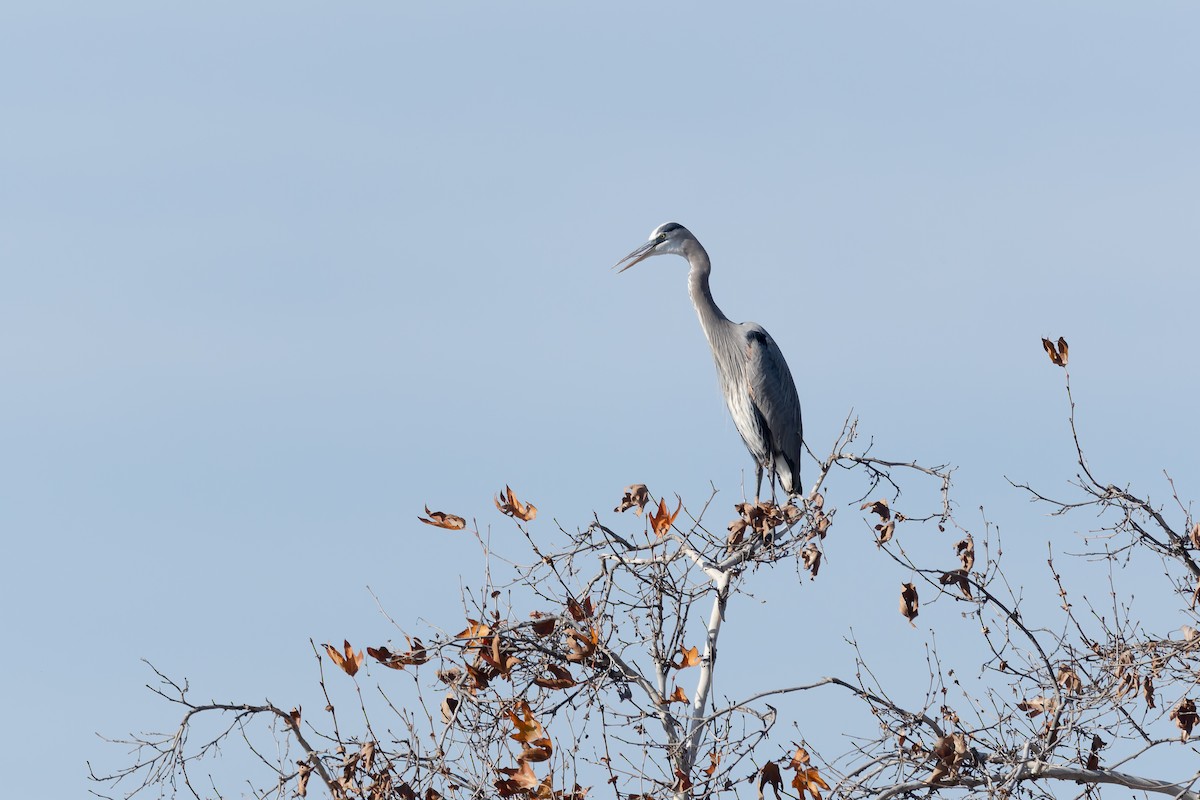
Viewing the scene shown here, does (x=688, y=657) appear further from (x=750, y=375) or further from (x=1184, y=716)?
(x=750, y=375)

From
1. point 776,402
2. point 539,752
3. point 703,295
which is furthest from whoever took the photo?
point 703,295

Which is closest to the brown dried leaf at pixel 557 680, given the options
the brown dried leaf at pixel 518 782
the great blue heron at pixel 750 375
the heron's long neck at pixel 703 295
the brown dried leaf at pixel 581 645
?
the brown dried leaf at pixel 581 645

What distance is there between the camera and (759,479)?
12617 mm

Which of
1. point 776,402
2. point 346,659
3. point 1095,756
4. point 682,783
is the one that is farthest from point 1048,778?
point 776,402

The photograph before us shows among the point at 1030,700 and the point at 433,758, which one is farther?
the point at 1030,700

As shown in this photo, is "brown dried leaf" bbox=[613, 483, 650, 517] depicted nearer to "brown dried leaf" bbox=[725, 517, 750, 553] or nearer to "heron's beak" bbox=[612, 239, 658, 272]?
"brown dried leaf" bbox=[725, 517, 750, 553]

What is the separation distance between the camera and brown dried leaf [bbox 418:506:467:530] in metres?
6.53

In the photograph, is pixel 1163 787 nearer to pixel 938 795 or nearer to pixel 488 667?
pixel 938 795

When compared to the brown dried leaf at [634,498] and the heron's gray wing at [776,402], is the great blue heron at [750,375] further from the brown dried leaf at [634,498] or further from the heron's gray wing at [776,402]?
the brown dried leaf at [634,498]

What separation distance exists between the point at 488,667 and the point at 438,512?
68 cm

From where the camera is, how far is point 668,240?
13.8 metres

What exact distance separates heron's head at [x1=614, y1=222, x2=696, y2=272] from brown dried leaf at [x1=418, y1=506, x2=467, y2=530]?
7.52m

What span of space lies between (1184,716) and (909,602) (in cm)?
136

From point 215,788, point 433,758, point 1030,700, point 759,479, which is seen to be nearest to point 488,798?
point 433,758
